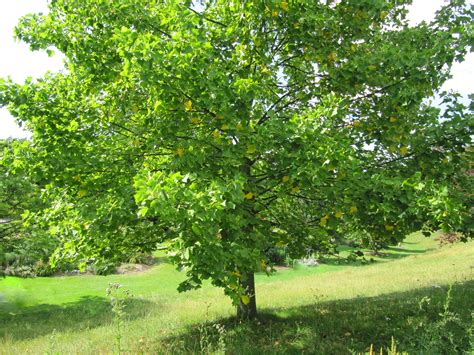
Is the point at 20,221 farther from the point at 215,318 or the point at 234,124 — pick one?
the point at 234,124

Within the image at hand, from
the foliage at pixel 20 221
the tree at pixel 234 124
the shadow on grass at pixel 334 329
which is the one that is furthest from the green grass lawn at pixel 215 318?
the foliage at pixel 20 221

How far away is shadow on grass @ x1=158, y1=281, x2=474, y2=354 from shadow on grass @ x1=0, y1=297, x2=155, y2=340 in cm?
461

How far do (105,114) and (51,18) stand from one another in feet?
5.81

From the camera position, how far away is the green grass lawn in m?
6.81

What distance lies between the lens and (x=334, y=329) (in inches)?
303

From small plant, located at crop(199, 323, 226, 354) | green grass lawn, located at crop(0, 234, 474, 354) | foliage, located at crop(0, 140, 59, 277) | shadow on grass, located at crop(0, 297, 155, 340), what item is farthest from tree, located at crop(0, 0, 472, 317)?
foliage, located at crop(0, 140, 59, 277)

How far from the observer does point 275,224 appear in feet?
23.9

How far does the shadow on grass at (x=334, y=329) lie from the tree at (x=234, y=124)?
5.24 ft

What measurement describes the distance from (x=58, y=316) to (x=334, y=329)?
10.3m

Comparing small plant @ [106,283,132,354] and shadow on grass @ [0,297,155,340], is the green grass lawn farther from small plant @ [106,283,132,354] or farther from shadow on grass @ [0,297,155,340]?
small plant @ [106,283,132,354]

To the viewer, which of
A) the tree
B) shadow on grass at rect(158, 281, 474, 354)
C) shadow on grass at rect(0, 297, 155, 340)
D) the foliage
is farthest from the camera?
the foliage

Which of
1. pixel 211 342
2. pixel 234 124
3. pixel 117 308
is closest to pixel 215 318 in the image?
pixel 211 342

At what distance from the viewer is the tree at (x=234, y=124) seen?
5.03m

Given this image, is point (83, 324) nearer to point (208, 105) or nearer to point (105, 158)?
point (105, 158)
